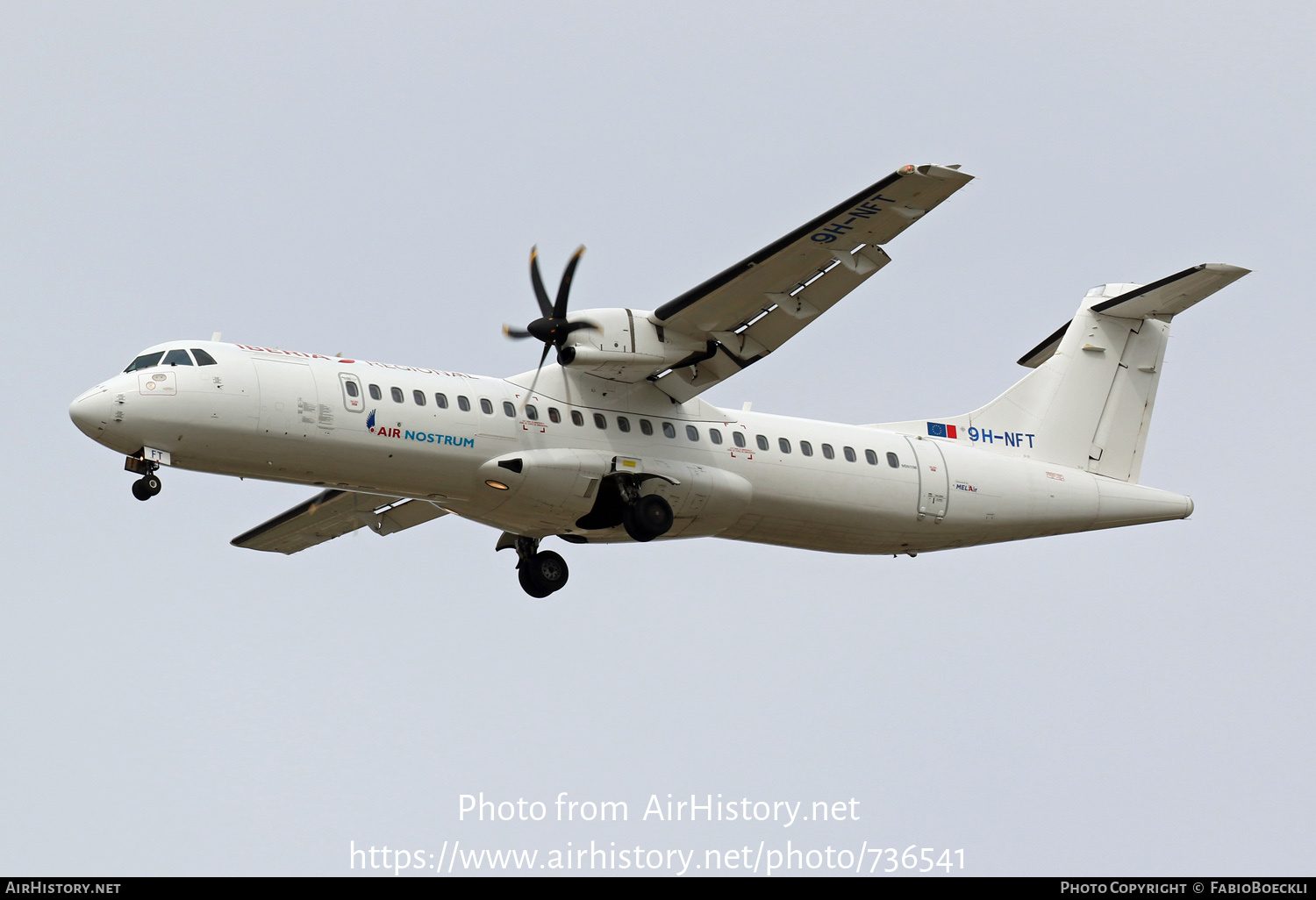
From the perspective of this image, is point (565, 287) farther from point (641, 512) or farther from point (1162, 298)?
point (1162, 298)

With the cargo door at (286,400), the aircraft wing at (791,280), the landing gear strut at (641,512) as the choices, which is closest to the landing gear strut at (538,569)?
the landing gear strut at (641,512)

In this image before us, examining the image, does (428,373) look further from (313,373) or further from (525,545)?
(525,545)

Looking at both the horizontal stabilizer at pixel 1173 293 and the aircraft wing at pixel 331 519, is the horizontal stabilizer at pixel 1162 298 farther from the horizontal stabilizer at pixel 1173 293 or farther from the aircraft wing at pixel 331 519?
the aircraft wing at pixel 331 519

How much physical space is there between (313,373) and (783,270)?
579cm

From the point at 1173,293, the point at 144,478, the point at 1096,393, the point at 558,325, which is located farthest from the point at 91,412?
the point at 1173,293

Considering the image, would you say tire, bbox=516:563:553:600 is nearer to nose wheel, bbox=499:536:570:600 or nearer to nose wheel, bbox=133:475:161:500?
nose wheel, bbox=499:536:570:600

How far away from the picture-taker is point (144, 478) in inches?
688

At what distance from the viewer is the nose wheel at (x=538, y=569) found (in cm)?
2178

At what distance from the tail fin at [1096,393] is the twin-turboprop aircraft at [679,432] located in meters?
0.03

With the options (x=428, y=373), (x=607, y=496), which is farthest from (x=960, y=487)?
(x=428, y=373)

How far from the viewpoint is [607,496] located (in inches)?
784

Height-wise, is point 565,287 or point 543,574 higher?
point 565,287

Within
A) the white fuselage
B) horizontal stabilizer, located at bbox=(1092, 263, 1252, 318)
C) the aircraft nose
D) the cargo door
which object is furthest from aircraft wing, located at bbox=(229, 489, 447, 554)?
horizontal stabilizer, located at bbox=(1092, 263, 1252, 318)

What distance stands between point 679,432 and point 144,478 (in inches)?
263
